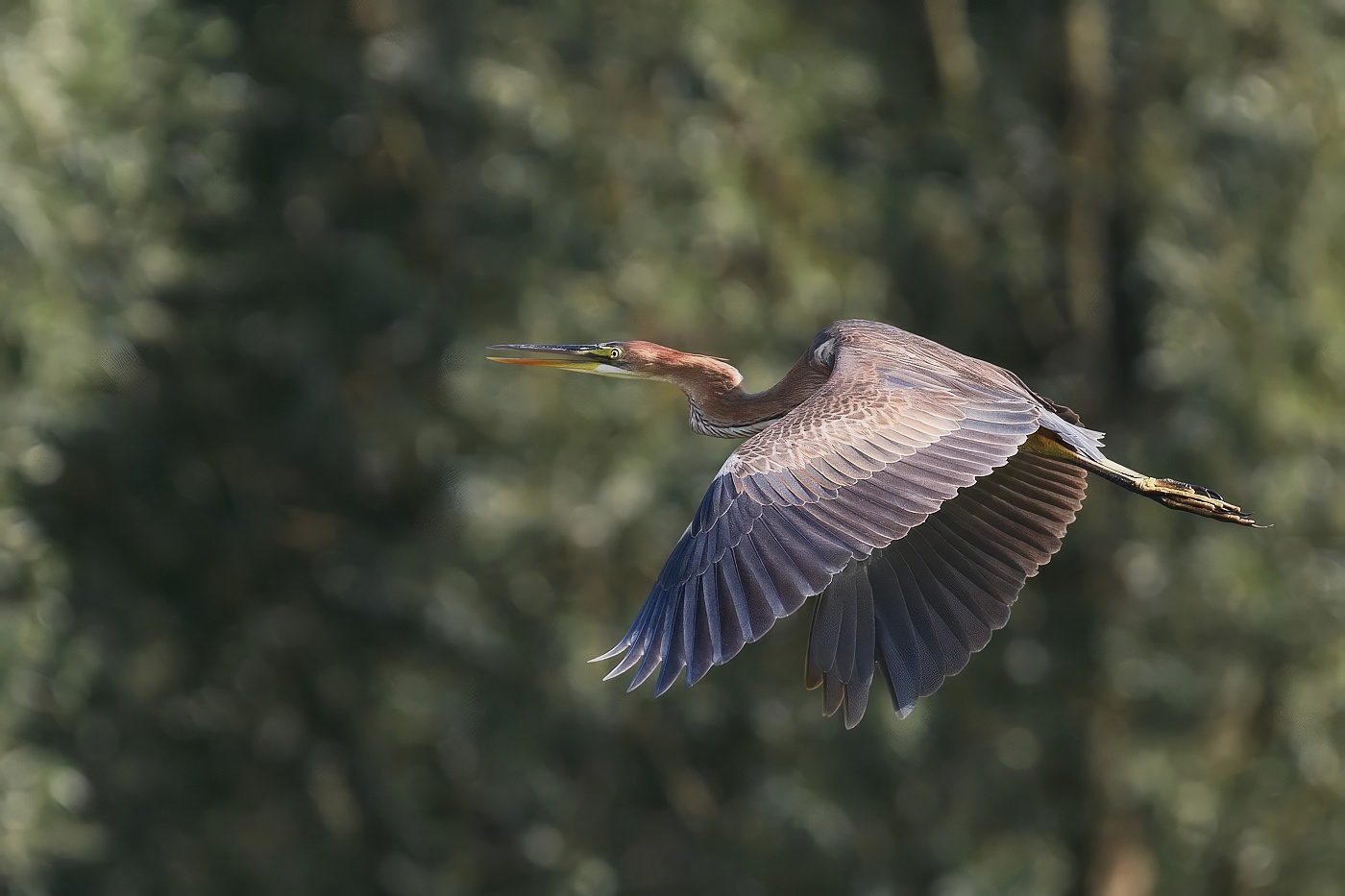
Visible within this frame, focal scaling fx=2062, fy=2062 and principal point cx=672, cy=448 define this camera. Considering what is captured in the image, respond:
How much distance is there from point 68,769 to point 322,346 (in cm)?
249

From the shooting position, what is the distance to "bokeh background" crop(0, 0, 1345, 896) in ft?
30.1

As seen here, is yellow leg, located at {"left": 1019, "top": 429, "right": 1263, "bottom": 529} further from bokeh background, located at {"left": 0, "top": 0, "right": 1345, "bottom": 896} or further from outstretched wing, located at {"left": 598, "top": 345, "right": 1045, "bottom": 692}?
bokeh background, located at {"left": 0, "top": 0, "right": 1345, "bottom": 896}

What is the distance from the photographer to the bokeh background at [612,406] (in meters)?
9.19

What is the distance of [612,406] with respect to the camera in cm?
956

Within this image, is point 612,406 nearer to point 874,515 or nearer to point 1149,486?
point 1149,486

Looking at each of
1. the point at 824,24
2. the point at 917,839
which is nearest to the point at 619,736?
the point at 917,839

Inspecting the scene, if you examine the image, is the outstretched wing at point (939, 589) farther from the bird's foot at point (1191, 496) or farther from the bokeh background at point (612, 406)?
the bokeh background at point (612, 406)

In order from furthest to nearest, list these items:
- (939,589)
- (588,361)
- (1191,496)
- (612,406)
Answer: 1. (612,406)
2. (588,361)
3. (1191,496)
4. (939,589)

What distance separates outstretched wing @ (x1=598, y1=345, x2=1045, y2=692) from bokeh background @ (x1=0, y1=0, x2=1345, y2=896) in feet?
14.8

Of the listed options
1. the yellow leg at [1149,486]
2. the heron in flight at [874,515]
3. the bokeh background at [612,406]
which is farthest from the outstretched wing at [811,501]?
the bokeh background at [612,406]

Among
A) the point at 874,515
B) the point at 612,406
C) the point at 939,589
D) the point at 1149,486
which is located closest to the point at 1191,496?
the point at 1149,486

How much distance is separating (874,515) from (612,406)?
5.36m

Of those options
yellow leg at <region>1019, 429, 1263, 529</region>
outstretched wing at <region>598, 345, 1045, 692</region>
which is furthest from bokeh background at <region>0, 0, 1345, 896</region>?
outstretched wing at <region>598, 345, 1045, 692</region>

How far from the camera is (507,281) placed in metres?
9.80
